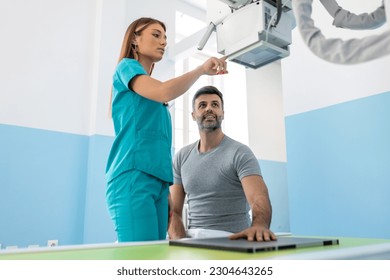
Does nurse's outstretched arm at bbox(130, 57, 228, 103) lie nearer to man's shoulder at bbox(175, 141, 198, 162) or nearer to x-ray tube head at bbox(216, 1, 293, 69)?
x-ray tube head at bbox(216, 1, 293, 69)

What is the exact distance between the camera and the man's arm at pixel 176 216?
1.62m

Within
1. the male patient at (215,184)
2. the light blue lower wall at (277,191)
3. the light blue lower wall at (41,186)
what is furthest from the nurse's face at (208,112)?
the light blue lower wall at (277,191)

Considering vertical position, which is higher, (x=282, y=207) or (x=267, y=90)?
(x=267, y=90)

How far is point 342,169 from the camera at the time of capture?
1.72 meters

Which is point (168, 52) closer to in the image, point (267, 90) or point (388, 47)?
point (267, 90)

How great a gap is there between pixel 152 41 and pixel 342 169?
1.11 metres

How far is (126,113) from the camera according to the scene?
1.18m

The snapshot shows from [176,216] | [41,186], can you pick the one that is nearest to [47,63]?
[41,186]

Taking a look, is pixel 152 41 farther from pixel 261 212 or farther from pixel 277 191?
pixel 277 191

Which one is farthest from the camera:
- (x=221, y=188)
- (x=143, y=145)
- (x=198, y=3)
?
(x=198, y=3)

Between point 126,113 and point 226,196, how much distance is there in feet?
2.21

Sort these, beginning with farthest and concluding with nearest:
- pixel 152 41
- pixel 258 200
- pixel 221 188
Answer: pixel 221 188 < pixel 258 200 < pixel 152 41

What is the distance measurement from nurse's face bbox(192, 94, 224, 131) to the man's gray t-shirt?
131 mm
